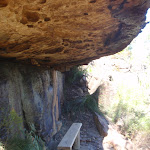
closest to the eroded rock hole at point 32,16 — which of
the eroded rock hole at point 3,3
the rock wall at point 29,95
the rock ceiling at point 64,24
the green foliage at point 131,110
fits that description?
the rock ceiling at point 64,24

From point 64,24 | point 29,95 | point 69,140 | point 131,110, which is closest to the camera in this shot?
point 64,24

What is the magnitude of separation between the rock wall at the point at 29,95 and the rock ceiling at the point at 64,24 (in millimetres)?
314

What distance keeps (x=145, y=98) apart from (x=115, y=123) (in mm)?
1422

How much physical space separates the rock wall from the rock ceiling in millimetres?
314

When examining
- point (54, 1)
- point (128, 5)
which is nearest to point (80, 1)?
point (54, 1)

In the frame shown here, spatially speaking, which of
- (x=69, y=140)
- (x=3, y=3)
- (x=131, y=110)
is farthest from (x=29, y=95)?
(x=131, y=110)

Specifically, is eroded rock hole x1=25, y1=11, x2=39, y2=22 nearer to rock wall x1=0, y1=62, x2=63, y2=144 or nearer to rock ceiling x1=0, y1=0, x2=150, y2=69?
rock ceiling x1=0, y1=0, x2=150, y2=69

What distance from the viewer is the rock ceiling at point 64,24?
1374mm

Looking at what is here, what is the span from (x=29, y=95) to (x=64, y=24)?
4.74ft

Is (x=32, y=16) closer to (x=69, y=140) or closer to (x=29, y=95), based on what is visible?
(x=29, y=95)

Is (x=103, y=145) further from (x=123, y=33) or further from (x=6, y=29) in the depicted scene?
(x=6, y=29)

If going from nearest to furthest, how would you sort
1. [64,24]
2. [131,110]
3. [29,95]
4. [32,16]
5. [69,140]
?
1. [32,16]
2. [64,24]
3. [29,95]
4. [69,140]
5. [131,110]

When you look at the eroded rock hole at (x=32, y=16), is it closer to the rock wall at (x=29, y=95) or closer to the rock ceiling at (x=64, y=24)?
the rock ceiling at (x=64, y=24)

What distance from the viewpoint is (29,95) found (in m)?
2.66
